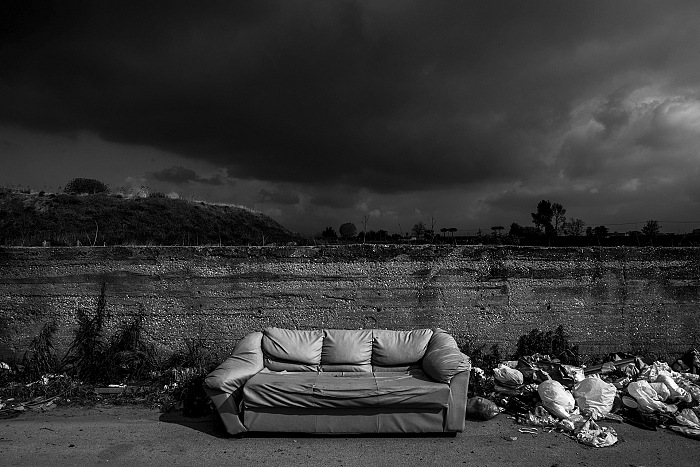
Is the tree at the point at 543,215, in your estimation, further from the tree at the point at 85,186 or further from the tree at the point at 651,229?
the tree at the point at 85,186

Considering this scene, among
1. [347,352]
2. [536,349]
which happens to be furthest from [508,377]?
[347,352]

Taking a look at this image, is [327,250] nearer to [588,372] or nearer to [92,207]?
[588,372]

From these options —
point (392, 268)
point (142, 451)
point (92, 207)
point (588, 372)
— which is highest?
point (92, 207)

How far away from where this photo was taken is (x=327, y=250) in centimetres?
682

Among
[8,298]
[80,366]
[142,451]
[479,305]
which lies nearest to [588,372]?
[479,305]

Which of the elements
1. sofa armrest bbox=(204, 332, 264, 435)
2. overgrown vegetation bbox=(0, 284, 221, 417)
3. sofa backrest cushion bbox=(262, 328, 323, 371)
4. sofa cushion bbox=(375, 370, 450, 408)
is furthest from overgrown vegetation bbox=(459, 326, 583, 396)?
overgrown vegetation bbox=(0, 284, 221, 417)

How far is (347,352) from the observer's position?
5.83 meters

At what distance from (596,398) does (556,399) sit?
1.42 ft

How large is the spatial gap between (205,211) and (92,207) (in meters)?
6.46

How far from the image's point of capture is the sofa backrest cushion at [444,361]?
4980 mm

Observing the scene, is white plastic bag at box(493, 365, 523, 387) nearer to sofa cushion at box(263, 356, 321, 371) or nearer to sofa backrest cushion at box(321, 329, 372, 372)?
sofa backrest cushion at box(321, 329, 372, 372)

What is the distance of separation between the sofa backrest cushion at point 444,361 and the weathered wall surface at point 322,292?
3.79 feet

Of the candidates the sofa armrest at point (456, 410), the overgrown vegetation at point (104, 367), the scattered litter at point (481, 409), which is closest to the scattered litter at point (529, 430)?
the scattered litter at point (481, 409)

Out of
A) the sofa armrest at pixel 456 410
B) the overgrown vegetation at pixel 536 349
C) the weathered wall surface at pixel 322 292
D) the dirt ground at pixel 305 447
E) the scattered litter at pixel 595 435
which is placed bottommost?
the dirt ground at pixel 305 447
